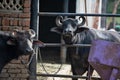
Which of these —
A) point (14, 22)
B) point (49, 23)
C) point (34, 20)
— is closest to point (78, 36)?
point (34, 20)

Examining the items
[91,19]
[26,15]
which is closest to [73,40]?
[26,15]

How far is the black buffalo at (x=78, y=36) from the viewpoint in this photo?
6771 mm

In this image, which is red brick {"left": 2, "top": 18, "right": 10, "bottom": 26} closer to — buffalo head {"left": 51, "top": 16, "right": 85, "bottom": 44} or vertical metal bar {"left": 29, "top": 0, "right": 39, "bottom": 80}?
vertical metal bar {"left": 29, "top": 0, "right": 39, "bottom": 80}

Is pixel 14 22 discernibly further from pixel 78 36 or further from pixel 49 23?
pixel 49 23

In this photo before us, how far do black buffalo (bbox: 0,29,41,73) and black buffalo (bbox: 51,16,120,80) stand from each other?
0.95 metres

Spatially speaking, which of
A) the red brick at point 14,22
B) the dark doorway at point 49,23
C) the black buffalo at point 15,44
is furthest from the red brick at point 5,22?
the dark doorway at point 49,23

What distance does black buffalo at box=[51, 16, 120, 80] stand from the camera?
6771 millimetres

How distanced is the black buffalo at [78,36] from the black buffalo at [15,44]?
950mm

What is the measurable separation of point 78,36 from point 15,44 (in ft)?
5.15

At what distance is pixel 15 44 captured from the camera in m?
5.98

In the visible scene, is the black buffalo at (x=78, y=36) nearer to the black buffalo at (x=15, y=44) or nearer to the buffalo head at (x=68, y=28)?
the buffalo head at (x=68, y=28)

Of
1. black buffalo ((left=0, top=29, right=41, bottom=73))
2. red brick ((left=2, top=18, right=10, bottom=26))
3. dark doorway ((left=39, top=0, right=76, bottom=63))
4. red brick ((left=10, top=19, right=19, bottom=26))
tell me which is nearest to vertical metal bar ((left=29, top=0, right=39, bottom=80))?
red brick ((left=10, top=19, right=19, bottom=26))

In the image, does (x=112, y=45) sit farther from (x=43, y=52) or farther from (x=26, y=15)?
(x=43, y=52)

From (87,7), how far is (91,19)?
394 millimetres
